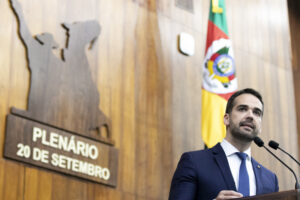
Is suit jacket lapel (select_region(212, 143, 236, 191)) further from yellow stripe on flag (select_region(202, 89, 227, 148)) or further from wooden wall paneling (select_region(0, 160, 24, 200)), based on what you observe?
yellow stripe on flag (select_region(202, 89, 227, 148))

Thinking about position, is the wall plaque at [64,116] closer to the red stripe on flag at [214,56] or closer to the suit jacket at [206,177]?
the red stripe on flag at [214,56]

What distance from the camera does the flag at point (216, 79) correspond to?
642 cm

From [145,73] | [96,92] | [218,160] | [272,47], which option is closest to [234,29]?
[272,47]

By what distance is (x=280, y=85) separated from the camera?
8.12m

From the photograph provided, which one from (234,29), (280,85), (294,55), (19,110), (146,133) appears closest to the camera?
(19,110)

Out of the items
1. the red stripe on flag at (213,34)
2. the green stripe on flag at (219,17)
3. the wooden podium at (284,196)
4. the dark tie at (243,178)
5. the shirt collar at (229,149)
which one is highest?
the green stripe on flag at (219,17)

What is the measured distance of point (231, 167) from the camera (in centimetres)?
354

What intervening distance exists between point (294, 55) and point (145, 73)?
4.00 m

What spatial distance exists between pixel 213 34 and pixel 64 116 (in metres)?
1.97

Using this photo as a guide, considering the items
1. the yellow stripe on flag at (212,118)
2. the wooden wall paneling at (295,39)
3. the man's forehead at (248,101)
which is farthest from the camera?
the wooden wall paneling at (295,39)

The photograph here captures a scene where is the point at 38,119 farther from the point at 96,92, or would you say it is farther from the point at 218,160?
the point at 218,160

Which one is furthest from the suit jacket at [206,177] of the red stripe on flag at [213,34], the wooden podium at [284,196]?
the red stripe on flag at [213,34]

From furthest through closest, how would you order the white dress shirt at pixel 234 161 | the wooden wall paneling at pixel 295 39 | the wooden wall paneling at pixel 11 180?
the wooden wall paneling at pixel 295 39 < the wooden wall paneling at pixel 11 180 < the white dress shirt at pixel 234 161

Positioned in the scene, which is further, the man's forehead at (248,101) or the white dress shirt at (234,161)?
the man's forehead at (248,101)
